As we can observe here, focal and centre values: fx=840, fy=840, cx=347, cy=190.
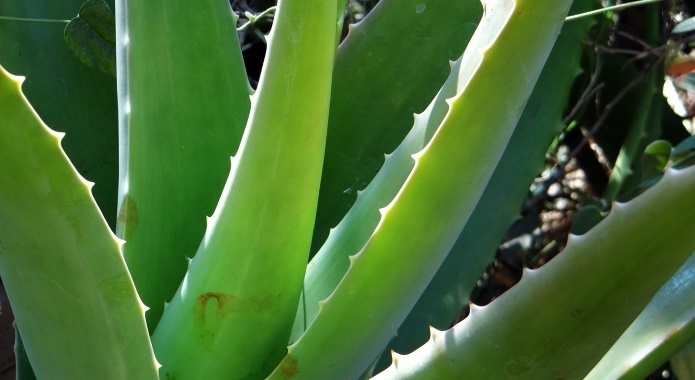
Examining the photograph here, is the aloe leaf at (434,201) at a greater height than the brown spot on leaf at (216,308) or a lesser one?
greater

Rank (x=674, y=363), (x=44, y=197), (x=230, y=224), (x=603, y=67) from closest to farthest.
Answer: (x=44, y=197) < (x=230, y=224) < (x=674, y=363) < (x=603, y=67)

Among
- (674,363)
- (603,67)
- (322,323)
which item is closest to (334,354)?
(322,323)

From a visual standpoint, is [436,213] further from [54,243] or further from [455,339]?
[54,243]

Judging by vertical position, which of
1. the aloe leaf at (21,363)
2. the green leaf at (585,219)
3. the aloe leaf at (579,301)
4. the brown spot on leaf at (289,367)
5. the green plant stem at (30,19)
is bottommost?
the aloe leaf at (21,363)

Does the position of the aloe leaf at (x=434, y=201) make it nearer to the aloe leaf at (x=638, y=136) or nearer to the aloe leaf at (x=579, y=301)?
the aloe leaf at (x=579, y=301)

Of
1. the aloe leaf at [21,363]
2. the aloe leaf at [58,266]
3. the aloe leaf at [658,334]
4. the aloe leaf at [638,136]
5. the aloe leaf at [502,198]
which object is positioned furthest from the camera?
the aloe leaf at [638,136]

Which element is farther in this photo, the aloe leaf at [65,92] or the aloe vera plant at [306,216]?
the aloe leaf at [65,92]

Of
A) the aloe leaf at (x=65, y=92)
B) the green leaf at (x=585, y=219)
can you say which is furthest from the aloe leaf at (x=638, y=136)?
the aloe leaf at (x=65, y=92)
